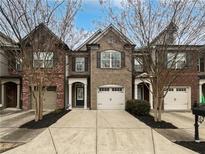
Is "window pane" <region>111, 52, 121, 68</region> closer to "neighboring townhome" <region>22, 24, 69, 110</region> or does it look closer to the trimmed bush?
the trimmed bush

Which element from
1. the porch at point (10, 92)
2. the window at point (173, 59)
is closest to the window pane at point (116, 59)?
the porch at point (10, 92)

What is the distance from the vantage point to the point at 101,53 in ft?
111

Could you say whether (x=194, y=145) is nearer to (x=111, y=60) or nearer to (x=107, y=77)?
(x=107, y=77)

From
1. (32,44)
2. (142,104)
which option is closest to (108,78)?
(142,104)

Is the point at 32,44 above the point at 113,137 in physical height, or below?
above

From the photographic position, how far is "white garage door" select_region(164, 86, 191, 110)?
3444 cm

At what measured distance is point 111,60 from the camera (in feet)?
111

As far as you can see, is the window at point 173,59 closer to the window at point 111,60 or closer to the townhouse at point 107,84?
the townhouse at point 107,84

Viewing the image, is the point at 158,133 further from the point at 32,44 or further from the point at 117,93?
the point at 117,93

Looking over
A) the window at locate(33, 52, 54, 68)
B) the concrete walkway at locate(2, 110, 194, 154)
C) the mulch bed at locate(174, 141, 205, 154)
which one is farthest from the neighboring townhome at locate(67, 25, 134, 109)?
the mulch bed at locate(174, 141, 205, 154)

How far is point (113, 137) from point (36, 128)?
191 inches

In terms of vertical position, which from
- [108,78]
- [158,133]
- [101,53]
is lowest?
[158,133]

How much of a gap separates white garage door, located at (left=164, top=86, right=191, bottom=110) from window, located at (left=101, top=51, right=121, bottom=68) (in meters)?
5.96

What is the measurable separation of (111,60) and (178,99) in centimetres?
777
